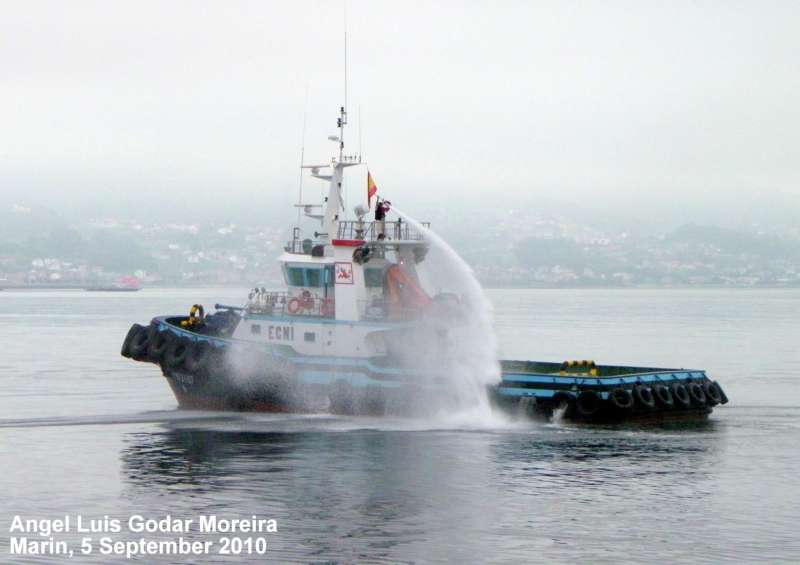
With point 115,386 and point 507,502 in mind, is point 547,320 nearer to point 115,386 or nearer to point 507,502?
point 115,386

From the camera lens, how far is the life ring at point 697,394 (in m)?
34.2

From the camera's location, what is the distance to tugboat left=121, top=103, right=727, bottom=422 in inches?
1297

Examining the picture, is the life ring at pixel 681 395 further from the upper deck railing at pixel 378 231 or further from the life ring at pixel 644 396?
the upper deck railing at pixel 378 231

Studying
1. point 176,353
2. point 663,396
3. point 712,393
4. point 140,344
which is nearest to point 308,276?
point 176,353

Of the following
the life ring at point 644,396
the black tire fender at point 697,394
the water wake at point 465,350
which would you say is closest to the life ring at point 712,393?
the black tire fender at point 697,394

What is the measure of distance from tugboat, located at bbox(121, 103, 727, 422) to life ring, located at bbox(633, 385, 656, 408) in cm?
4

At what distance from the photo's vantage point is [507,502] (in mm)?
23938

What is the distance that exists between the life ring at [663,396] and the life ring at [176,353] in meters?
12.8

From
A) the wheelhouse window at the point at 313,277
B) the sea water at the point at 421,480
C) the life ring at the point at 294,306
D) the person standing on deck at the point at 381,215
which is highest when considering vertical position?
the person standing on deck at the point at 381,215

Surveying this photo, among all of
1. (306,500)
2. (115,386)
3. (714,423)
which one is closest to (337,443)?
(306,500)

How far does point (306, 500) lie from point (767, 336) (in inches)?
2844

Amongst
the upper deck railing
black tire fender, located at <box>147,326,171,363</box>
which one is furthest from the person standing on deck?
black tire fender, located at <box>147,326,171,363</box>

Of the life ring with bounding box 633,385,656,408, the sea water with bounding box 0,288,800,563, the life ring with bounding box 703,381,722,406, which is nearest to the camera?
the sea water with bounding box 0,288,800,563

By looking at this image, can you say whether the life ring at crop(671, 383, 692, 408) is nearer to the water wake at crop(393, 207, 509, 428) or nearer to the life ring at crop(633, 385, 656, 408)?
the life ring at crop(633, 385, 656, 408)
